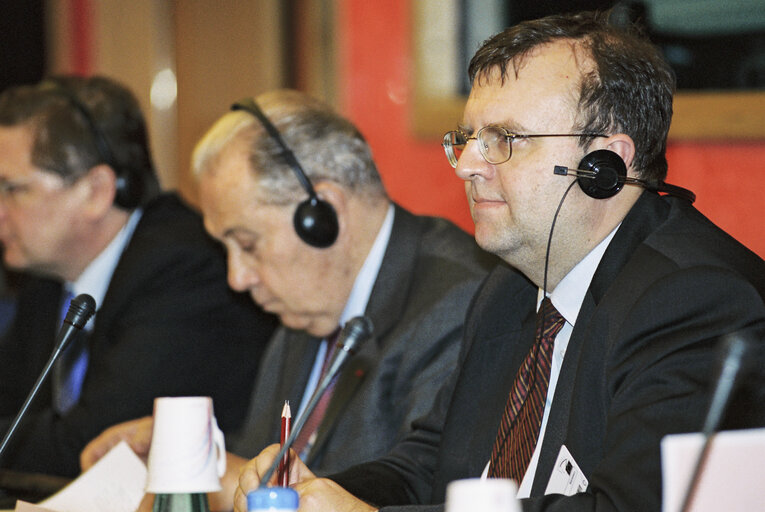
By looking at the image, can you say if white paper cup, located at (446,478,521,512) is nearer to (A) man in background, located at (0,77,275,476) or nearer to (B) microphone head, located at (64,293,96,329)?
(B) microphone head, located at (64,293,96,329)

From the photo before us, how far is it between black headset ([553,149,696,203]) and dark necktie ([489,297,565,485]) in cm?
21

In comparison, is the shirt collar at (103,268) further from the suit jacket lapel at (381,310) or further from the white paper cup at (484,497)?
the white paper cup at (484,497)

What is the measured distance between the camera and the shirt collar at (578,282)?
144 cm

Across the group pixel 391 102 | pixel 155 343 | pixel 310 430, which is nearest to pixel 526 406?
pixel 310 430

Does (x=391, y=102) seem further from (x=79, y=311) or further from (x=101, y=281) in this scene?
(x=79, y=311)

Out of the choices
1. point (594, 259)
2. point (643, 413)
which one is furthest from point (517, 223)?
point (643, 413)

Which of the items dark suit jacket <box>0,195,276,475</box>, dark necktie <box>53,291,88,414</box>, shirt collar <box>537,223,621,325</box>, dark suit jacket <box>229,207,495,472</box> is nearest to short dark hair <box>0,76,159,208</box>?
dark suit jacket <box>0,195,276,475</box>

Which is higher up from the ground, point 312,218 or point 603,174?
point 603,174

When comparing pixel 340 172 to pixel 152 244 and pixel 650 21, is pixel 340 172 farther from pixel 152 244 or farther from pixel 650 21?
pixel 650 21

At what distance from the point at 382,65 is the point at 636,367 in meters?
2.07

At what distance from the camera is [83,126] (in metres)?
2.57

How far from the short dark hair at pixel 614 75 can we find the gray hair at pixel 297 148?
24.6 inches

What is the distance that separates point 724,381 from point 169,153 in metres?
3.56

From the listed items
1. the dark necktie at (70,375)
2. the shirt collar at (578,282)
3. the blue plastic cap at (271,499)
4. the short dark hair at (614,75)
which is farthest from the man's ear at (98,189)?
the blue plastic cap at (271,499)
